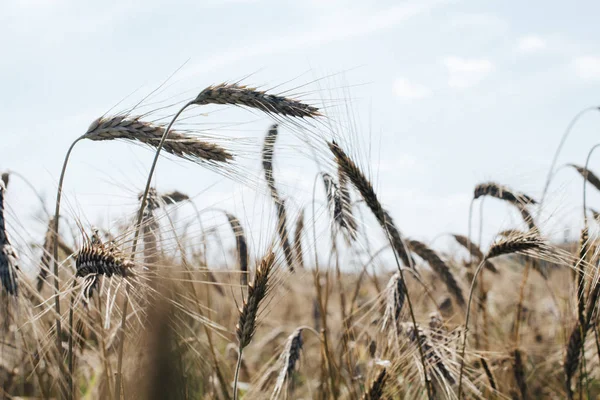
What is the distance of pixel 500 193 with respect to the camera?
152 inches

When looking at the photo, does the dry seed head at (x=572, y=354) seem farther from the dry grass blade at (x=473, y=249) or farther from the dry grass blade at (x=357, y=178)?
the dry grass blade at (x=357, y=178)

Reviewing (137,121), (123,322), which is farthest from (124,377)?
(137,121)

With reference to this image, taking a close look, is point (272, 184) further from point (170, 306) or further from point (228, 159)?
point (170, 306)

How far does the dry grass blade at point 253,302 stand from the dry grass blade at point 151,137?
0.42 meters

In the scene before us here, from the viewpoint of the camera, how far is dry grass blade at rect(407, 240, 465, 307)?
3658mm

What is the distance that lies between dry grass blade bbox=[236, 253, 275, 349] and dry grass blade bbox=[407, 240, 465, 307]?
5.51 feet

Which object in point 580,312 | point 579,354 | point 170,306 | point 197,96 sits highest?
point 197,96

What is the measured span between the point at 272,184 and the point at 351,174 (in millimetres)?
458

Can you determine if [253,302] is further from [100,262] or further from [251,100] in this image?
[251,100]

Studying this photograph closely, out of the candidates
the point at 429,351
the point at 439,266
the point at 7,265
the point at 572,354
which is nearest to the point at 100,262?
the point at 7,265

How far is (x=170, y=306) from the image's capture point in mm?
1327

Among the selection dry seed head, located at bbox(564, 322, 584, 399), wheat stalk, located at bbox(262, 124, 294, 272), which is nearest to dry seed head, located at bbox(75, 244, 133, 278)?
wheat stalk, located at bbox(262, 124, 294, 272)

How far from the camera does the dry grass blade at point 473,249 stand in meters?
3.95

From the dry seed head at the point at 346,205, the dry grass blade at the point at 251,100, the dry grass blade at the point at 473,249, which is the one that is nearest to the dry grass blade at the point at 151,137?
the dry grass blade at the point at 251,100
